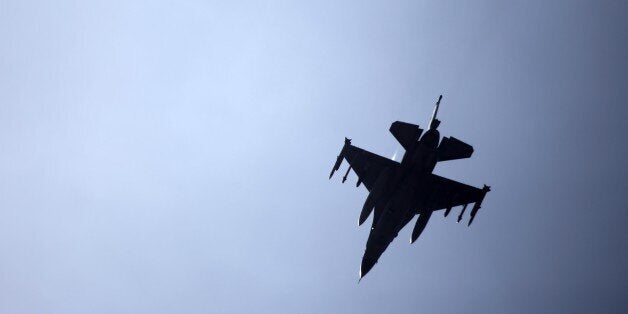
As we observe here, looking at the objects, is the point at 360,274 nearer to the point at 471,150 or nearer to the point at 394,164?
the point at 394,164

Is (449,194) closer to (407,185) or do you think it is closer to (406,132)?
(407,185)

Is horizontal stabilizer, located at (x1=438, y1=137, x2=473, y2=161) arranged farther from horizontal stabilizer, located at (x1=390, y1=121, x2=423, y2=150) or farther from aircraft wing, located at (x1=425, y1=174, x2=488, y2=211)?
aircraft wing, located at (x1=425, y1=174, x2=488, y2=211)

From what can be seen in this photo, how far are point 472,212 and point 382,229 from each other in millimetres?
5877

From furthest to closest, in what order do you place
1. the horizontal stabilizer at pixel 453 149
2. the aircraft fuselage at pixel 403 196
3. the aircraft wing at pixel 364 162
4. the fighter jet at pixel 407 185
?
the aircraft wing at pixel 364 162 → the horizontal stabilizer at pixel 453 149 → the fighter jet at pixel 407 185 → the aircraft fuselage at pixel 403 196

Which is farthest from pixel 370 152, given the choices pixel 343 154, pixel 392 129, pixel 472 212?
pixel 472 212

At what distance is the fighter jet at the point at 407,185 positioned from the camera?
65.8ft

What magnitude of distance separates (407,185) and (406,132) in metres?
3.04

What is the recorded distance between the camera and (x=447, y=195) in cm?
2359

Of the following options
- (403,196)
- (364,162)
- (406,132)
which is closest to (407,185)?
(403,196)

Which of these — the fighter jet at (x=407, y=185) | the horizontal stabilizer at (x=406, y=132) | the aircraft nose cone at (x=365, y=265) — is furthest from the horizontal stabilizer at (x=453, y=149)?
the aircraft nose cone at (x=365, y=265)

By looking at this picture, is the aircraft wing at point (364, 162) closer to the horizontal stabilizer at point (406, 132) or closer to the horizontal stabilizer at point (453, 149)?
the horizontal stabilizer at point (406, 132)

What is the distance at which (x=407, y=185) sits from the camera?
20938 millimetres

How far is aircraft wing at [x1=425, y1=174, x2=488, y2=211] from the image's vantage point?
75.6 feet

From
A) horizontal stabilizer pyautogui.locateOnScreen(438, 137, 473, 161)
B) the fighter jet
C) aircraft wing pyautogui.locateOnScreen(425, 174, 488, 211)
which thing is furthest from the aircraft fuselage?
aircraft wing pyautogui.locateOnScreen(425, 174, 488, 211)
